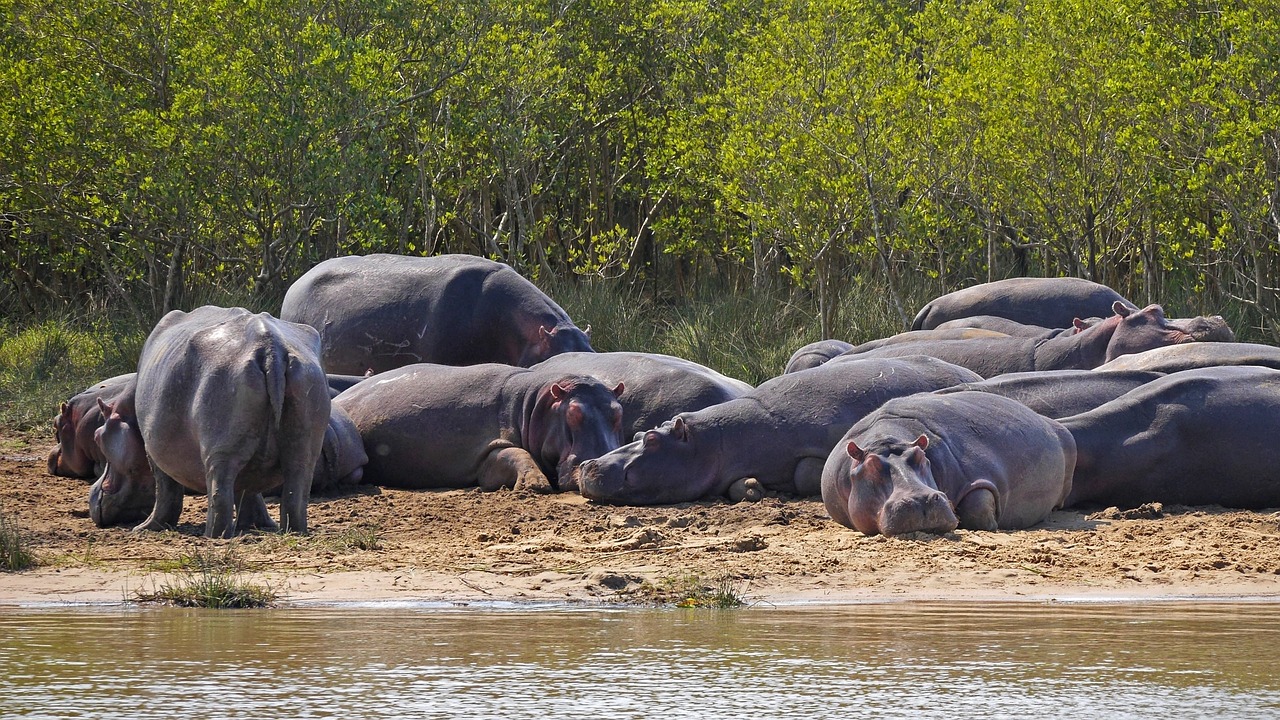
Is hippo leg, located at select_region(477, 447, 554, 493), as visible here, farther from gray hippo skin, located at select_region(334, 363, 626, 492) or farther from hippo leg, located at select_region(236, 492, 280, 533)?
hippo leg, located at select_region(236, 492, 280, 533)

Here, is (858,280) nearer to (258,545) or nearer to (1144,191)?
(1144,191)

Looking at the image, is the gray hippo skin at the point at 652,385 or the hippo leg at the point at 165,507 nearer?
the hippo leg at the point at 165,507

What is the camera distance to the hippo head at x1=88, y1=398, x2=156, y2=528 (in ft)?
27.1

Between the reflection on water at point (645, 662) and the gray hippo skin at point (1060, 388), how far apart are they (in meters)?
3.14

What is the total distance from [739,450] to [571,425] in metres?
1.10

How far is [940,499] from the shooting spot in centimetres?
754

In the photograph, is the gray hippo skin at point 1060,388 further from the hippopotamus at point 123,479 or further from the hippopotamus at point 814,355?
the hippopotamus at point 123,479

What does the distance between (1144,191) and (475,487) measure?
9.28 metres

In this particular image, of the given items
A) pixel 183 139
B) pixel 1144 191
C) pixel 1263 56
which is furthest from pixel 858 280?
pixel 183 139

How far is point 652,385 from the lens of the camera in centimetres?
1075

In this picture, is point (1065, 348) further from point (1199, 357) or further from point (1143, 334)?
point (1199, 357)

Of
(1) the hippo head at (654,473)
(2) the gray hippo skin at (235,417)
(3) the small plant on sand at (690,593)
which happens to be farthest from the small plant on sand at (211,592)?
(1) the hippo head at (654,473)

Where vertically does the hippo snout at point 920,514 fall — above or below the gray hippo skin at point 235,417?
below

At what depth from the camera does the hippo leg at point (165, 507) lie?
812 cm
